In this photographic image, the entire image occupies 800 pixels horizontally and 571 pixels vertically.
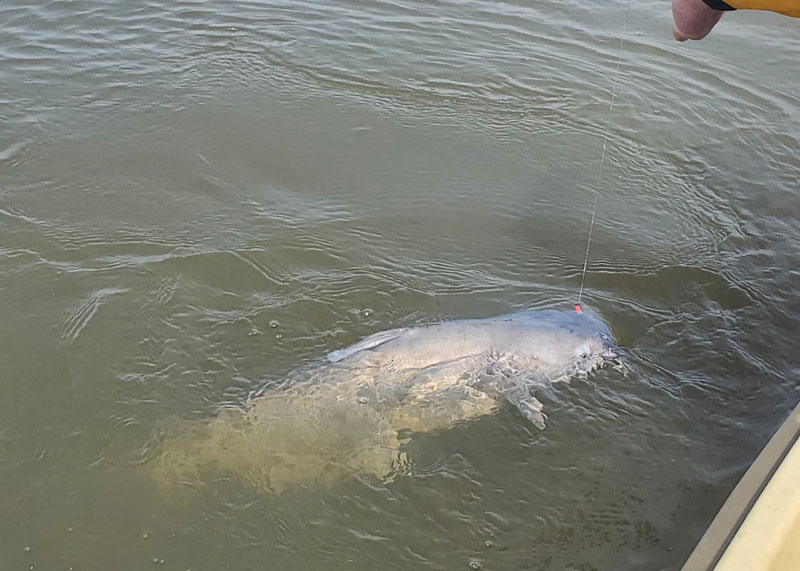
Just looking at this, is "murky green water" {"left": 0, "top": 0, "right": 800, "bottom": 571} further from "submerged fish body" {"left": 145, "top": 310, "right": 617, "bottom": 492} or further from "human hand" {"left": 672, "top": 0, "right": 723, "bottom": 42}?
"human hand" {"left": 672, "top": 0, "right": 723, "bottom": 42}

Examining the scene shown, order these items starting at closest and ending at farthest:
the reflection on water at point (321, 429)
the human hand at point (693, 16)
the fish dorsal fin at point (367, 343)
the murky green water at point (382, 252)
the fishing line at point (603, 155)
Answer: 1. the human hand at point (693, 16)
2. the murky green water at point (382, 252)
3. the reflection on water at point (321, 429)
4. the fish dorsal fin at point (367, 343)
5. the fishing line at point (603, 155)

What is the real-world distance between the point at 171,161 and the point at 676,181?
456 cm

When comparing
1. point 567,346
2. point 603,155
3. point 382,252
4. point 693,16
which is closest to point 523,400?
point 567,346

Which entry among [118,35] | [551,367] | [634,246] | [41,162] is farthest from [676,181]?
[118,35]

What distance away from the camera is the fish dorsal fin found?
484cm

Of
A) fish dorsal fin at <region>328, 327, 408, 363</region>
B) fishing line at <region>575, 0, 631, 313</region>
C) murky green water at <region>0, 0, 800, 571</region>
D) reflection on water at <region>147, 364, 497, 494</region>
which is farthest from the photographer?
fishing line at <region>575, 0, 631, 313</region>

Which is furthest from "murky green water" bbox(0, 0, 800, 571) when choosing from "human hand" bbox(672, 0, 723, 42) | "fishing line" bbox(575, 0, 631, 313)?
"human hand" bbox(672, 0, 723, 42)

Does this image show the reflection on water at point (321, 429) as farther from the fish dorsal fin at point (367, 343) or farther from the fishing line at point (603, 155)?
the fishing line at point (603, 155)

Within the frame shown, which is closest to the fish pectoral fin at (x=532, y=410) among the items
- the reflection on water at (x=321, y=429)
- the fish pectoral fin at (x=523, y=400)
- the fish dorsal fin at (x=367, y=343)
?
the fish pectoral fin at (x=523, y=400)

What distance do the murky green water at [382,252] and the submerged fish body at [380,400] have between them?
0.12 m

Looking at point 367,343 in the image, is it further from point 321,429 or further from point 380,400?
point 321,429

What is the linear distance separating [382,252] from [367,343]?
4.27 ft

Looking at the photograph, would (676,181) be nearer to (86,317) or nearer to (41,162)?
(86,317)

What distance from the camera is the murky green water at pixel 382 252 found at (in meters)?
4.19
